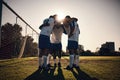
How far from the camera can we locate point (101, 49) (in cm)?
3503

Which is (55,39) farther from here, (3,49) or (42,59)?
(3,49)

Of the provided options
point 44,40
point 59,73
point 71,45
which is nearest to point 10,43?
point 44,40

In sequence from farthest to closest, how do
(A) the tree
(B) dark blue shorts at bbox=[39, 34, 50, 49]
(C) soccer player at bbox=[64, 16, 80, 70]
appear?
(A) the tree
(C) soccer player at bbox=[64, 16, 80, 70]
(B) dark blue shorts at bbox=[39, 34, 50, 49]

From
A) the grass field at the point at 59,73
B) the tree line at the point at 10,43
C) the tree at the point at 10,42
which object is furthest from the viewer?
the tree at the point at 10,42

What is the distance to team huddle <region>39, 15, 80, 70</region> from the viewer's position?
764 centimetres

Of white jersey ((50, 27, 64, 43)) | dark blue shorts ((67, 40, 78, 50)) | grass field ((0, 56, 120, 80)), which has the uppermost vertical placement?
white jersey ((50, 27, 64, 43))

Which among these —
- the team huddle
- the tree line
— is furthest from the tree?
the team huddle

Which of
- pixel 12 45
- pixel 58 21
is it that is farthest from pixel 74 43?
pixel 12 45

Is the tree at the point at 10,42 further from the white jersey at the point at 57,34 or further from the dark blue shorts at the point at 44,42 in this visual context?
the dark blue shorts at the point at 44,42

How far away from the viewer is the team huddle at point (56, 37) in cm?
764

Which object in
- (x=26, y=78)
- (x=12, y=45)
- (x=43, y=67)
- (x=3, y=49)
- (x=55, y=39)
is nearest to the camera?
(x=26, y=78)

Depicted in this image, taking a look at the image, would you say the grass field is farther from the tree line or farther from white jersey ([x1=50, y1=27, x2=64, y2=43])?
the tree line

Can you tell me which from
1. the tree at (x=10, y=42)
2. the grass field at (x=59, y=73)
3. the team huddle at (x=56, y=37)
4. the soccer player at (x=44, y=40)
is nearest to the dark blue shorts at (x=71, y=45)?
the team huddle at (x=56, y=37)

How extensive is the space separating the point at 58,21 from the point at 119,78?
410 cm
